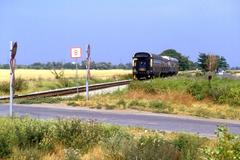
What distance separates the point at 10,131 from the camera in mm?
10828

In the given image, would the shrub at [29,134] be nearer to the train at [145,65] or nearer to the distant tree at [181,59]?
the train at [145,65]

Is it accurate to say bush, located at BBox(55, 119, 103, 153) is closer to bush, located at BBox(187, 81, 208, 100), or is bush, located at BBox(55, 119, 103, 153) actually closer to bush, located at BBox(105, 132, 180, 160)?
bush, located at BBox(105, 132, 180, 160)

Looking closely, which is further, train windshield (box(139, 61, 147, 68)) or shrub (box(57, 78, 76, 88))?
train windshield (box(139, 61, 147, 68))

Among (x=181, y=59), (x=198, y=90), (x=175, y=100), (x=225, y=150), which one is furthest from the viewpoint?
(x=181, y=59)

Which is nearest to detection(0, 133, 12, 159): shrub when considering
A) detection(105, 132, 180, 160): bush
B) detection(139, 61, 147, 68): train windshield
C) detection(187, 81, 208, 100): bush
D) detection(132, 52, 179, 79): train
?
detection(105, 132, 180, 160): bush

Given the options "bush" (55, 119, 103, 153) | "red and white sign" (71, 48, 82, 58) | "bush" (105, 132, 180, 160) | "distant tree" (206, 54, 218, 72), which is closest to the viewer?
"bush" (105, 132, 180, 160)

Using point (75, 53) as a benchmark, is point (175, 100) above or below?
below

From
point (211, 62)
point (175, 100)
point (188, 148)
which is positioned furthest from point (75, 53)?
point (211, 62)

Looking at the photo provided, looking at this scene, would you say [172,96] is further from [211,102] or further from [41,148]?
[41,148]

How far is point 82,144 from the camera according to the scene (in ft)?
35.2

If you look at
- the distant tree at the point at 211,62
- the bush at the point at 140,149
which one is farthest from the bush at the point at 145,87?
the distant tree at the point at 211,62

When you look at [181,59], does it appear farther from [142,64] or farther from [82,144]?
[82,144]

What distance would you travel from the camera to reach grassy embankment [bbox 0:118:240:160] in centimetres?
895

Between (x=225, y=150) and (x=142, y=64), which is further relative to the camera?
(x=142, y=64)
